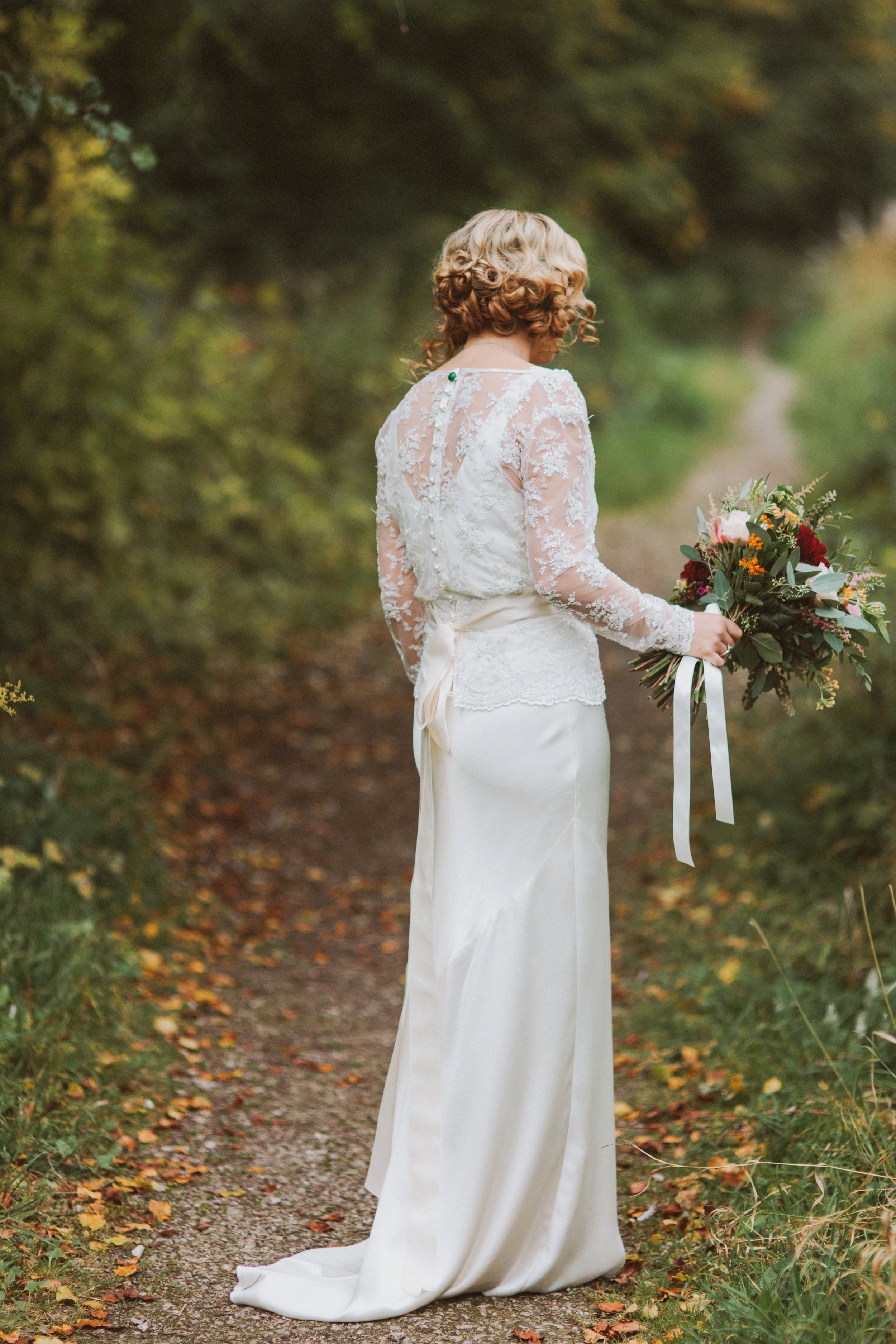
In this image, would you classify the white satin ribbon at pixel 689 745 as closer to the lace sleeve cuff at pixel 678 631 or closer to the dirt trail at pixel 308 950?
the lace sleeve cuff at pixel 678 631

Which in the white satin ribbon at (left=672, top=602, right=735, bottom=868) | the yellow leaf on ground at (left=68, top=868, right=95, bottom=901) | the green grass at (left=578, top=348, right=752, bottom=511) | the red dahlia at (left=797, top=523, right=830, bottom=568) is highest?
the green grass at (left=578, top=348, right=752, bottom=511)

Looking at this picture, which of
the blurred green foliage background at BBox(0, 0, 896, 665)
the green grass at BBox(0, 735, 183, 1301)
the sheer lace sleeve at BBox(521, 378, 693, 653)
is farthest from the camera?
the blurred green foliage background at BBox(0, 0, 896, 665)

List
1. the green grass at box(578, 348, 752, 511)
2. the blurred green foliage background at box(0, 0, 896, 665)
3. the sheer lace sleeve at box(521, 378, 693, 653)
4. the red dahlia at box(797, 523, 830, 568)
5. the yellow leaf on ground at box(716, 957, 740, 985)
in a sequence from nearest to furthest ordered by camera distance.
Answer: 1. the sheer lace sleeve at box(521, 378, 693, 653)
2. the red dahlia at box(797, 523, 830, 568)
3. the yellow leaf on ground at box(716, 957, 740, 985)
4. the blurred green foliage background at box(0, 0, 896, 665)
5. the green grass at box(578, 348, 752, 511)

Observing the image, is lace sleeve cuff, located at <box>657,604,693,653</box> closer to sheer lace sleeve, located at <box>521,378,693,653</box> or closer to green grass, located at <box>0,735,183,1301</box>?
sheer lace sleeve, located at <box>521,378,693,653</box>

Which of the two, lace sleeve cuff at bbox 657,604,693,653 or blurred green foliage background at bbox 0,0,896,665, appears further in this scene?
blurred green foliage background at bbox 0,0,896,665

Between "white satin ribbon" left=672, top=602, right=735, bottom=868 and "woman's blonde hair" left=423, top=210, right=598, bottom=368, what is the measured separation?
28.1 inches

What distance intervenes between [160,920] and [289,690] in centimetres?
324

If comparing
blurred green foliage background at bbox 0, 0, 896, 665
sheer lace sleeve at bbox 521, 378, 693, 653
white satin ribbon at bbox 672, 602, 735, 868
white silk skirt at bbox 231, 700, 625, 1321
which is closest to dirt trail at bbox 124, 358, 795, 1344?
white silk skirt at bbox 231, 700, 625, 1321

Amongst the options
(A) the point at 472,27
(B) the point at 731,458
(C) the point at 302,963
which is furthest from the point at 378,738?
(A) the point at 472,27

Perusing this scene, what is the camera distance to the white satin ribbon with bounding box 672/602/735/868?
9.11 feet

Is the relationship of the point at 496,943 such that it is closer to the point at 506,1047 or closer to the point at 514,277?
the point at 506,1047

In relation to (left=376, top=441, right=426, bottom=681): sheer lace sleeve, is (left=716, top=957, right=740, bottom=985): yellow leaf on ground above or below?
below

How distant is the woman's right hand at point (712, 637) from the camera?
9.16 ft
